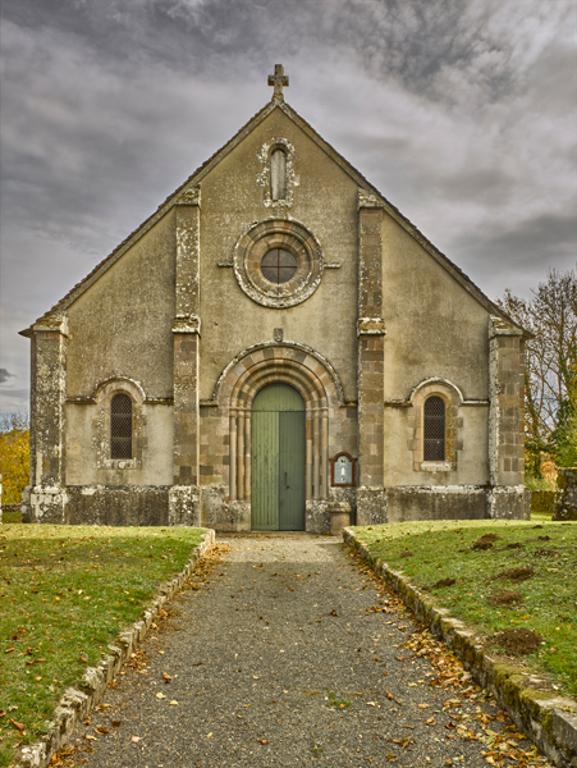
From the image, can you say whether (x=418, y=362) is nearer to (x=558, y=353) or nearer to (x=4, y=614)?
(x=4, y=614)

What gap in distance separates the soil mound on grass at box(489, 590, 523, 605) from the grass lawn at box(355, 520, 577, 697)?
0.01 meters

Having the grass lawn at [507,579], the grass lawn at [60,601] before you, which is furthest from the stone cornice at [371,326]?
the grass lawn at [60,601]

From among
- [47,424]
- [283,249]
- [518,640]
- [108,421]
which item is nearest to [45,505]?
[47,424]

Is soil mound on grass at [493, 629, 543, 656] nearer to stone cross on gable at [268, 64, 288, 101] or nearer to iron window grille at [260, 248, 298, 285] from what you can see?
iron window grille at [260, 248, 298, 285]

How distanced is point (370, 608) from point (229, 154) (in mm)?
13437

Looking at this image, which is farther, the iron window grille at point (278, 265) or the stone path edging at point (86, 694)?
the iron window grille at point (278, 265)

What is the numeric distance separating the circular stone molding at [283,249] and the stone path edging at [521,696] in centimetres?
1165

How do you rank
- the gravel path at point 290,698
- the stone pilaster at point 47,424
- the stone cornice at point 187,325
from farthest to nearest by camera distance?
the stone cornice at point 187,325 → the stone pilaster at point 47,424 → the gravel path at point 290,698

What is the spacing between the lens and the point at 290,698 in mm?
6273

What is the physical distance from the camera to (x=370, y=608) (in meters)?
9.59

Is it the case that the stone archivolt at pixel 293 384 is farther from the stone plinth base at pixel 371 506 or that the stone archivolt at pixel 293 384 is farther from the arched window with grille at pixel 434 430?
the arched window with grille at pixel 434 430

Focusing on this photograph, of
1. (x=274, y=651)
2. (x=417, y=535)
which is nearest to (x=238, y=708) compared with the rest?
(x=274, y=651)

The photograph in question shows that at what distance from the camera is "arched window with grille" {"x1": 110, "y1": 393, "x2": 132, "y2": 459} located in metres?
18.5

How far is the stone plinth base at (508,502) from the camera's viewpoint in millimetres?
17969
